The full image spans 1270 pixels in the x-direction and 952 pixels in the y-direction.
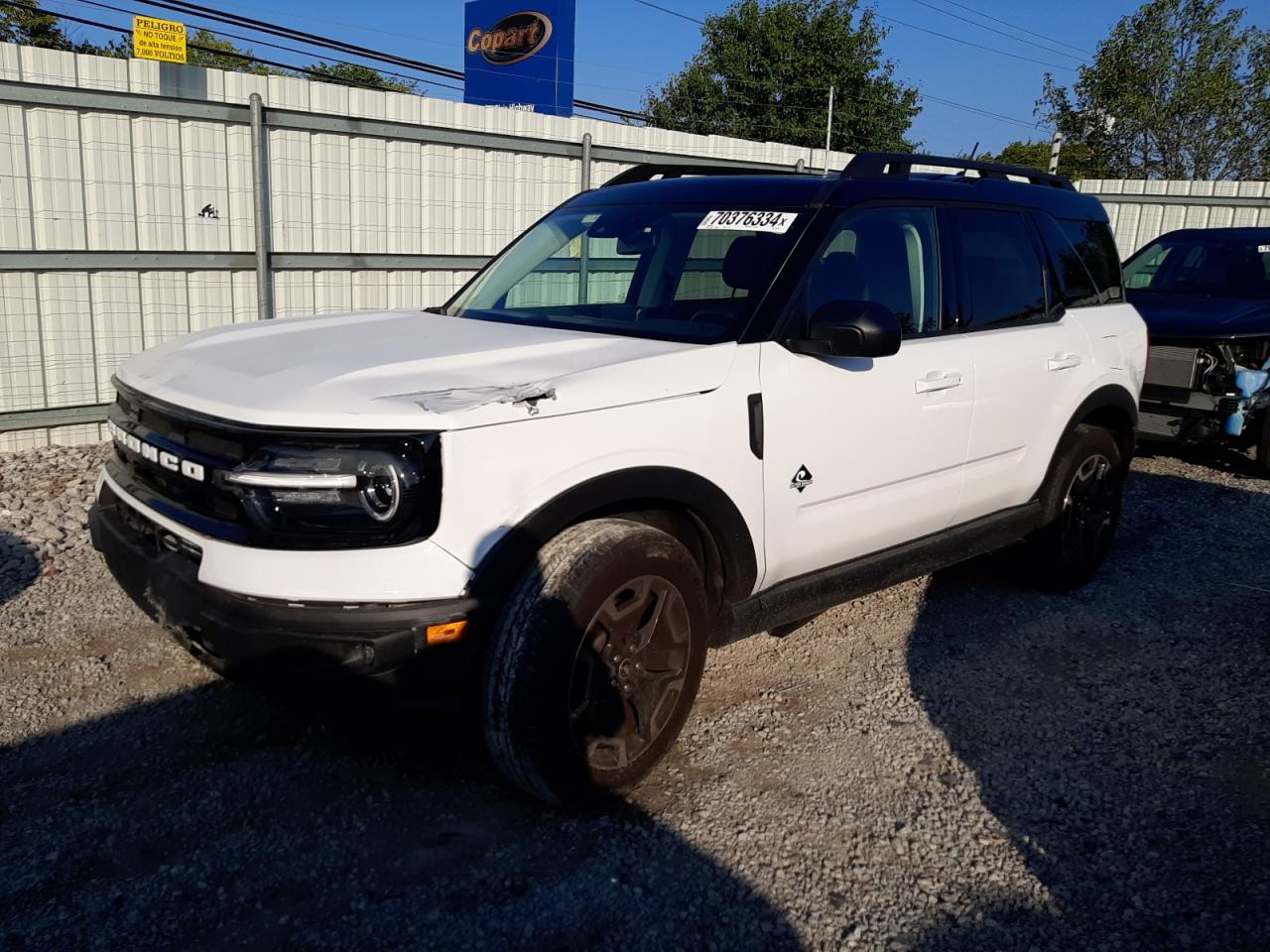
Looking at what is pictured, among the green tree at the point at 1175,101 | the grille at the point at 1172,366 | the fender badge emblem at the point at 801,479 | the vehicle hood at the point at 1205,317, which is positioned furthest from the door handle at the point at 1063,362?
the green tree at the point at 1175,101

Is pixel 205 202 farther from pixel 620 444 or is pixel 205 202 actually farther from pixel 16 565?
pixel 620 444

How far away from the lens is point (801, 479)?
132 inches

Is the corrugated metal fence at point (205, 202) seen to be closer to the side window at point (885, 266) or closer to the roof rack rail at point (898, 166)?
the roof rack rail at point (898, 166)

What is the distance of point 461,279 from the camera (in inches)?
346

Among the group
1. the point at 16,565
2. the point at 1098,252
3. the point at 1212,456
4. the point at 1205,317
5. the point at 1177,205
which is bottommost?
the point at 16,565

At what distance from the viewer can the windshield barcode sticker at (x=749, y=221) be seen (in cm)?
352

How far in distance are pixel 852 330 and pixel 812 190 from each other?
765 mm

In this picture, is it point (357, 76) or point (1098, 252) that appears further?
point (357, 76)

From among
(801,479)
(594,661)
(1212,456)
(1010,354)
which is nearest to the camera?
(594,661)

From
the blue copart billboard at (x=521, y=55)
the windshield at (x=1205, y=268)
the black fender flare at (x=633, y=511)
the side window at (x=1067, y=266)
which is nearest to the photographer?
the black fender flare at (x=633, y=511)

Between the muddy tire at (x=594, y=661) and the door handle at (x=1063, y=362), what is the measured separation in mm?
2227

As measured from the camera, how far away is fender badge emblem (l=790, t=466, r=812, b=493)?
3336 mm

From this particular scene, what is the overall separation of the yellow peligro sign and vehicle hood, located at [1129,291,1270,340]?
7111 mm

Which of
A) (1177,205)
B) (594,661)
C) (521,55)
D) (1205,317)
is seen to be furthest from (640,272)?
(521,55)
